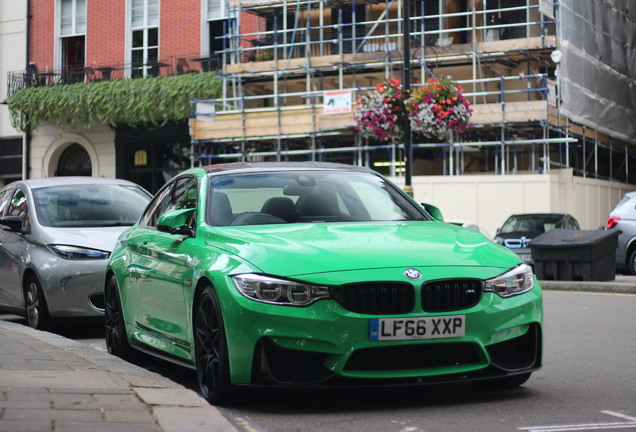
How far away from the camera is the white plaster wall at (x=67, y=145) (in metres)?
43.5

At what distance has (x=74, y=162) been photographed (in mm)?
45156

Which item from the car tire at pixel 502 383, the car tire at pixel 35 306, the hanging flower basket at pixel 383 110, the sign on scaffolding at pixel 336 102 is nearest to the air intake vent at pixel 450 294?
the car tire at pixel 502 383

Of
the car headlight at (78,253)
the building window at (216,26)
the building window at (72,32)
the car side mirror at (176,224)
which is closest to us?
the car side mirror at (176,224)

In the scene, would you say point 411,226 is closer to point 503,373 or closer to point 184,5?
point 503,373

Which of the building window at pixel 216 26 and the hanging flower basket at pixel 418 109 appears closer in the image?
the hanging flower basket at pixel 418 109

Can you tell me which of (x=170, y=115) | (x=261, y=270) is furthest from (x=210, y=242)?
(x=170, y=115)

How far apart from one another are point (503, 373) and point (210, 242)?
1.97 m

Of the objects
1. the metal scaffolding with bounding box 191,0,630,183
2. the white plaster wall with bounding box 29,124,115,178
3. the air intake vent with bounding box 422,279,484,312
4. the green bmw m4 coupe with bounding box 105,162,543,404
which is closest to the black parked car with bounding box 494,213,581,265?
the metal scaffolding with bounding box 191,0,630,183

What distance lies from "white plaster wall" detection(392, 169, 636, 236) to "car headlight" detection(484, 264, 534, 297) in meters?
26.1

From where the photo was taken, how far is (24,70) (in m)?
45.6

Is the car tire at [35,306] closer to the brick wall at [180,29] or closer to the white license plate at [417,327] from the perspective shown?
the white license plate at [417,327]

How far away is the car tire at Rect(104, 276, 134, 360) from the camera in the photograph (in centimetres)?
891

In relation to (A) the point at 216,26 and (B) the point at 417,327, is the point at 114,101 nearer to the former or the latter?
(A) the point at 216,26

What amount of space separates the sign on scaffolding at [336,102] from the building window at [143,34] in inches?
356
